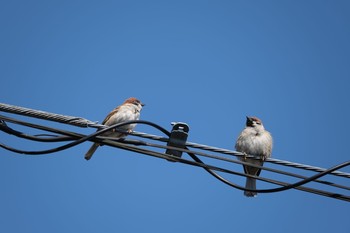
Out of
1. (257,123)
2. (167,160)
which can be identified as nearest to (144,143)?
(167,160)

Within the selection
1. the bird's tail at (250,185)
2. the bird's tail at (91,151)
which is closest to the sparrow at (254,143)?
the bird's tail at (250,185)

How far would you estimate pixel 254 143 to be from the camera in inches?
342

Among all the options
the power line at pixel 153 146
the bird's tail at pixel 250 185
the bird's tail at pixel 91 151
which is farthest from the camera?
the bird's tail at pixel 91 151

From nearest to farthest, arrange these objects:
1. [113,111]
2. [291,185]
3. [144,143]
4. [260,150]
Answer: [291,185], [144,143], [260,150], [113,111]

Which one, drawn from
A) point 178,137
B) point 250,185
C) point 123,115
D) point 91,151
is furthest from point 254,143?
point 178,137

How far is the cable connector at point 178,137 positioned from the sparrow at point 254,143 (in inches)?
160

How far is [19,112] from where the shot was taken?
4.26 meters

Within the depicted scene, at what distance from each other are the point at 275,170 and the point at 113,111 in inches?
220

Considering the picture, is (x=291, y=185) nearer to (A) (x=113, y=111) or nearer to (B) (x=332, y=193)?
(B) (x=332, y=193)

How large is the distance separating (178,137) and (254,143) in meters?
4.47

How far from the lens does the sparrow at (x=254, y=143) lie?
8594 millimetres

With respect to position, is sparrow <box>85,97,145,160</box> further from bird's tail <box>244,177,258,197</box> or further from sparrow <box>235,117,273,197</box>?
bird's tail <box>244,177,258,197</box>

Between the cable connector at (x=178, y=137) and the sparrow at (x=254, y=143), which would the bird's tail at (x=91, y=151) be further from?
the cable connector at (x=178, y=137)

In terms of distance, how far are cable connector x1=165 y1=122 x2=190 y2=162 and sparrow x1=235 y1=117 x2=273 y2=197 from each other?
4071 mm
